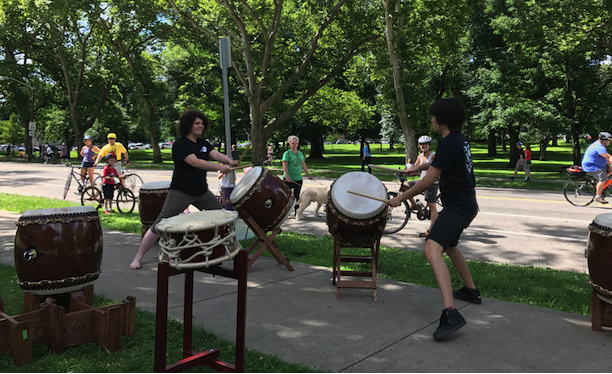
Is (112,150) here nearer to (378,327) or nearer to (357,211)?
(357,211)

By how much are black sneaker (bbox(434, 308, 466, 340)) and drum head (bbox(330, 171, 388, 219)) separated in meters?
1.64

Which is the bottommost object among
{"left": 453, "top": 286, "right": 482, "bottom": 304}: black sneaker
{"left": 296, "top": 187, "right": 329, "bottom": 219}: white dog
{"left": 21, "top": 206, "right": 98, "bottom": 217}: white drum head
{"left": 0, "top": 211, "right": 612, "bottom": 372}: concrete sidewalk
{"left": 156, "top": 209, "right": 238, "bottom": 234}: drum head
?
{"left": 0, "top": 211, "right": 612, "bottom": 372}: concrete sidewalk

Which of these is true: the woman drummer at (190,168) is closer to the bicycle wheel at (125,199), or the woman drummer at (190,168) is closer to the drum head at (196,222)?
the drum head at (196,222)

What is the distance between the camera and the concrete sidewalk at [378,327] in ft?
11.8

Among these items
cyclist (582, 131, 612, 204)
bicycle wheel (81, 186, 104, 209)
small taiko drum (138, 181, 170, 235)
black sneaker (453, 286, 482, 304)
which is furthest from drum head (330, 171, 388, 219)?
cyclist (582, 131, 612, 204)

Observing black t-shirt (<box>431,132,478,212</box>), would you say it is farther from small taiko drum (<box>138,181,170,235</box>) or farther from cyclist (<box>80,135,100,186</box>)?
cyclist (<box>80,135,100,186</box>)

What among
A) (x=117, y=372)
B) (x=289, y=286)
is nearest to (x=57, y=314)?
(x=117, y=372)

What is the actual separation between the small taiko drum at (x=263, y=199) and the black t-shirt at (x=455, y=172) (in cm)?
239

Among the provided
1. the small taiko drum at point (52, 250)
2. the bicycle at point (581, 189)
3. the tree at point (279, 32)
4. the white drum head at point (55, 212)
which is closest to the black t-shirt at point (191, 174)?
the white drum head at point (55, 212)

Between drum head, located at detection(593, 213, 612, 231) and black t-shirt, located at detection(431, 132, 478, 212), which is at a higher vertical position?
black t-shirt, located at detection(431, 132, 478, 212)

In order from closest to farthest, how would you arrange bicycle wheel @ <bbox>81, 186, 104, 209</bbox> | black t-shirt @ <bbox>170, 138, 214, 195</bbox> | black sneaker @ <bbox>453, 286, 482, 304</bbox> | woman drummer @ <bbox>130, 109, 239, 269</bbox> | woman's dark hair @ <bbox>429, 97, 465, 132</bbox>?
woman's dark hair @ <bbox>429, 97, 465, 132</bbox>
black sneaker @ <bbox>453, 286, 482, 304</bbox>
woman drummer @ <bbox>130, 109, 239, 269</bbox>
black t-shirt @ <bbox>170, 138, 214, 195</bbox>
bicycle wheel @ <bbox>81, 186, 104, 209</bbox>

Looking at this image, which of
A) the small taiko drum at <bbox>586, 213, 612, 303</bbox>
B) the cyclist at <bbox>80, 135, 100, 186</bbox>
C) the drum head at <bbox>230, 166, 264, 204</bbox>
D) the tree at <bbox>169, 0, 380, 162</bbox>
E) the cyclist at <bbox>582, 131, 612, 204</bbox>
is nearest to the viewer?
the small taiko drum at <bbox>586, 213, 612, 303</bbox>

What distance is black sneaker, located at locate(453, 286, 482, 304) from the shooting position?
193 inches

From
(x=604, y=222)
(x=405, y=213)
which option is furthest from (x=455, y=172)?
(x=405, y=213)
